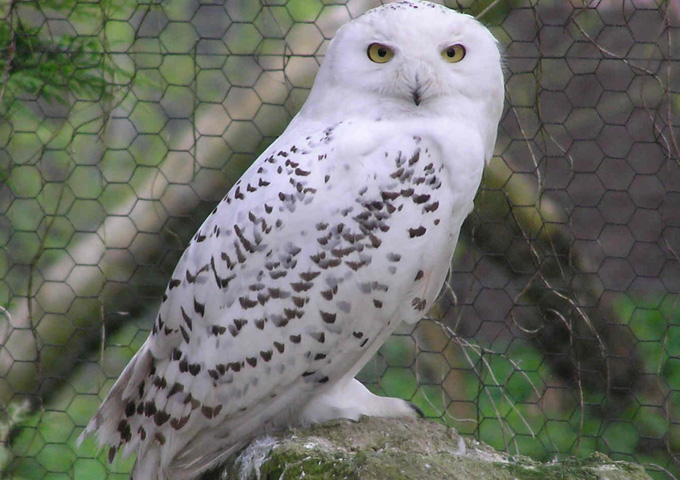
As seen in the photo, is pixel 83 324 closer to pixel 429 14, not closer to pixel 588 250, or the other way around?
pixel 429 14

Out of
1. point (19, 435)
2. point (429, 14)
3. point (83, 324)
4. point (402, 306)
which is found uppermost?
point (429, 14)

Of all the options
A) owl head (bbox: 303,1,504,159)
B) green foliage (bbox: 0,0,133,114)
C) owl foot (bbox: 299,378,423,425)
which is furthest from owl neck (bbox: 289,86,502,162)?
green foliage (bbox: 0,0,133,114)

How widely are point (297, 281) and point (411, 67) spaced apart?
41cm

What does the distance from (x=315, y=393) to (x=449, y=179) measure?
1.43 feet

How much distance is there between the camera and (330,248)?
58.1 inches

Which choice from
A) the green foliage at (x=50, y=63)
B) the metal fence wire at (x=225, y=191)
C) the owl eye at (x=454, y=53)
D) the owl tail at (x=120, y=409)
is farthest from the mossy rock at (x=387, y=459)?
the green foliage at (x=50, y=63)

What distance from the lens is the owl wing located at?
1.48 metres

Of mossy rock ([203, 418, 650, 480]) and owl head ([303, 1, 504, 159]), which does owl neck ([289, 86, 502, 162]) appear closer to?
owl head ([303, 1, 504, 159])

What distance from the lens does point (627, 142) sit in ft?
10.8

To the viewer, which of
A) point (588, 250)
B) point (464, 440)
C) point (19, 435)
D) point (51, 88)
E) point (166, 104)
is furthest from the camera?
point (166, 104)

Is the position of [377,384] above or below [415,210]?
below

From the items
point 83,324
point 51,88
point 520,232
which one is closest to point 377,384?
point 520,232

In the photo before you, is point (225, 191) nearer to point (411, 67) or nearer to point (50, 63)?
point (50, 63)

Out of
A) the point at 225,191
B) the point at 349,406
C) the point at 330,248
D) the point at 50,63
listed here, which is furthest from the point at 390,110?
the point at 50,63
